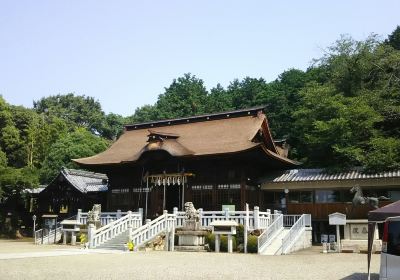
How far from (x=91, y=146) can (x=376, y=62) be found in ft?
102

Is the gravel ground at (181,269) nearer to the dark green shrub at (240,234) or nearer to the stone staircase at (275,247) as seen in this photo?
the stone staircase at (275,247)

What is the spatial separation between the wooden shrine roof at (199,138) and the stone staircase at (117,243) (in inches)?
245

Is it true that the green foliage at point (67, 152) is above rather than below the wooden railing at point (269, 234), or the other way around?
above

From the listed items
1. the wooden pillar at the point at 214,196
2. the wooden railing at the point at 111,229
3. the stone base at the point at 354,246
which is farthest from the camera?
the wooden pillar at the point at 214,196

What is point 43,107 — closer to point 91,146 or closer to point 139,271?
point 91,146

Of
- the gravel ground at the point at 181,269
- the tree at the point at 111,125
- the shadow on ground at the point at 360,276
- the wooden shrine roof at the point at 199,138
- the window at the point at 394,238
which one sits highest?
the tree at the point at 111,125

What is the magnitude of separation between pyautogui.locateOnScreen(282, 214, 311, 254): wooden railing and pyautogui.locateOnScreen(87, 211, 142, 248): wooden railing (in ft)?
26.9

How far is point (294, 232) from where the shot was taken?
2148 centimetres

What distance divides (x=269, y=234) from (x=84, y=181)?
18.5 m

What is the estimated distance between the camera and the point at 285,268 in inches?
521

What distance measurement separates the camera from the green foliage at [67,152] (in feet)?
150

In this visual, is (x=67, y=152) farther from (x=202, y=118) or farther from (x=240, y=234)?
(x=240, y=234)

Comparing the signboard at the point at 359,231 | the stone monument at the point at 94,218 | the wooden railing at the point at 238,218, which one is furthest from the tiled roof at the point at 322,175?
the stone monument at the point at 94,218

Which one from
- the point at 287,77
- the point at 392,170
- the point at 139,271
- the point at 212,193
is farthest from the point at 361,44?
the point at 139,271
